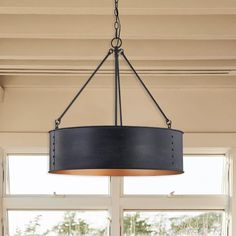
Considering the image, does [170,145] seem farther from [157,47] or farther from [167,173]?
[157,47]

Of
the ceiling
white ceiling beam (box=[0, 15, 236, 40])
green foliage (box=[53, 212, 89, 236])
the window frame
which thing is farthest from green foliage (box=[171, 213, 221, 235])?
white ceiling beam (box=[0, 15, 236, 40])

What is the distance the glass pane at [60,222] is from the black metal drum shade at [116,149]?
2.98 meters

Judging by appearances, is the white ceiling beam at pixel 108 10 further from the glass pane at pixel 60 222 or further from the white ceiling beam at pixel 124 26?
the glass pane at pixel 60 222

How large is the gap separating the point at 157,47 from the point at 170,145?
71.8 inches

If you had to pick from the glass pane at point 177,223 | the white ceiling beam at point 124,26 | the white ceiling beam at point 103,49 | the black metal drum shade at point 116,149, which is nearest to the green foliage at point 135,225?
the glass pane at point 177,223

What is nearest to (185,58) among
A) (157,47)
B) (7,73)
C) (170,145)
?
(157,47)

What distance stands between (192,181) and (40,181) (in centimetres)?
143

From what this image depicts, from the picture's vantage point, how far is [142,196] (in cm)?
529

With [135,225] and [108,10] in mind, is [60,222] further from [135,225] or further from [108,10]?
[108,10]

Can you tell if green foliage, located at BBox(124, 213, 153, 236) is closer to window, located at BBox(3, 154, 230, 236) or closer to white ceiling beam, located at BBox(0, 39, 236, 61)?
window, located at BBox(3, 154, 230, 236)

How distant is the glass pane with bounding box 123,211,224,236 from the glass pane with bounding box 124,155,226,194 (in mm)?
204

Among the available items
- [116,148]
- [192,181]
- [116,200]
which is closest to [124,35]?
[116,148]

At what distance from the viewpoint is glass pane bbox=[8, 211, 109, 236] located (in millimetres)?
5336

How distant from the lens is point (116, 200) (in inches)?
207
